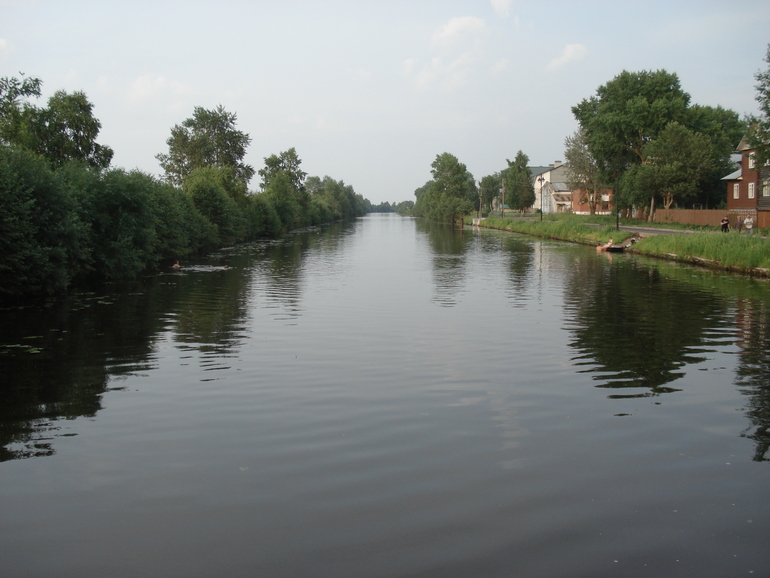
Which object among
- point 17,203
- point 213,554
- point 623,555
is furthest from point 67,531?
point 17,203

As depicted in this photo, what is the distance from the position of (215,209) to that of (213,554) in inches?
1994

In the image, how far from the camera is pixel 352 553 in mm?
5199

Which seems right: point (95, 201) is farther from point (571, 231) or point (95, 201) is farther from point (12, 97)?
point (571, 231)

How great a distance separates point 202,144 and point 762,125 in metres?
60.8

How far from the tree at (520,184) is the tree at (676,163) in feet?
174

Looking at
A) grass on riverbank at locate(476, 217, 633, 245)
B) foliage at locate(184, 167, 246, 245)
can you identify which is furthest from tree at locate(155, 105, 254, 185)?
grass on riverbank at locate(476, 217, 633, 245)

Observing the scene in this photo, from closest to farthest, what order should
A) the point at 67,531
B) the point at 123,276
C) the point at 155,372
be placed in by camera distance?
the point at 67,531 < the point at 155,372 < the point at 123,276

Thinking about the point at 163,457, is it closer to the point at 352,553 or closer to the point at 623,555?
the point at 352,553

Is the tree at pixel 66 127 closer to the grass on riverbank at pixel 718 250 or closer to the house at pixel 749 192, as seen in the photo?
the grass on riverbank at pixel 718 250

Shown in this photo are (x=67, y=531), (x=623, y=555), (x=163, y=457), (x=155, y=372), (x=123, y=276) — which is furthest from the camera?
(x=123, y=276)

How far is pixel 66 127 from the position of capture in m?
48.8

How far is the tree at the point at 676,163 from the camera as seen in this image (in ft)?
184

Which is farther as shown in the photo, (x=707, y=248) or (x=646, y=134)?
(x=646, y=134)

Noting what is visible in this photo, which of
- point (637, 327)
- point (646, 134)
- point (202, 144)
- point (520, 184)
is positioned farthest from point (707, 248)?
point (520, 184)
